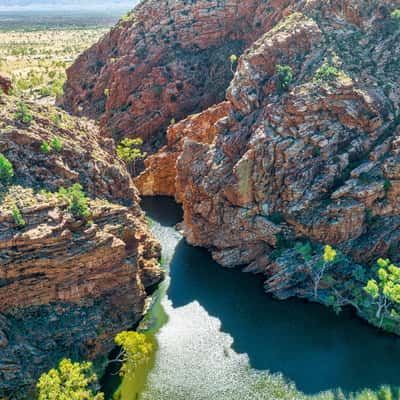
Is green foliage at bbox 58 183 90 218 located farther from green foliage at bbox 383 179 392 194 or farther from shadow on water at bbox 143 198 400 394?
green foliage at bbox 383 179 392 194

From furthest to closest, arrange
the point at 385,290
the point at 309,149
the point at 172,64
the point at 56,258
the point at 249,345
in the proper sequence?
the point at 172,64 → the point at 309,149 → the point at 249,345 → the point at 385,290 → the point at 56,258

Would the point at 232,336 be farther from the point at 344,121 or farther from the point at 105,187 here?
the point at 344,121

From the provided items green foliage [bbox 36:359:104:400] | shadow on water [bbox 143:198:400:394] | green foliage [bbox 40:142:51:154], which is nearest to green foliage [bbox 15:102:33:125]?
green foliage [bbox 40:142:51:154]

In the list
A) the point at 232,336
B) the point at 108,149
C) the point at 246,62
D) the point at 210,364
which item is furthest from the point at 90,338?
the point at 246,62

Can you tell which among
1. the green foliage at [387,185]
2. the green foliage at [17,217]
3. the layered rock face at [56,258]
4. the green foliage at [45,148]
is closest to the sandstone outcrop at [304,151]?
the green foliage at [387,185]

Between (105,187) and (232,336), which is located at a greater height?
(105,187)

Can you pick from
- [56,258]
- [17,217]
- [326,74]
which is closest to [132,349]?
[56,258]

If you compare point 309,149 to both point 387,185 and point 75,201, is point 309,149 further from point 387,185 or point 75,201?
point 75,201
